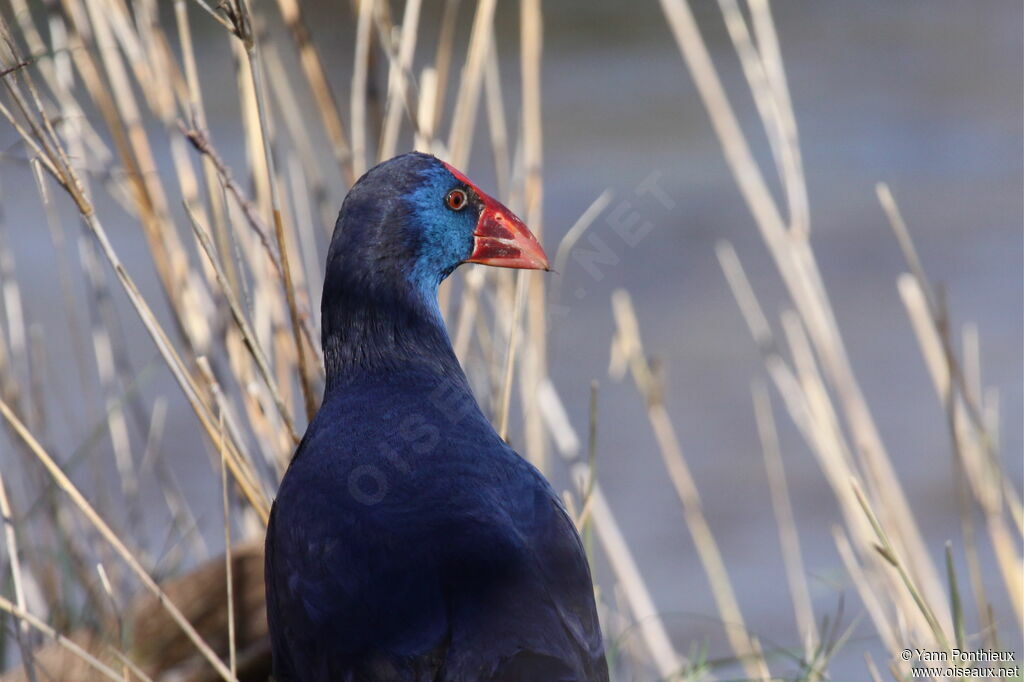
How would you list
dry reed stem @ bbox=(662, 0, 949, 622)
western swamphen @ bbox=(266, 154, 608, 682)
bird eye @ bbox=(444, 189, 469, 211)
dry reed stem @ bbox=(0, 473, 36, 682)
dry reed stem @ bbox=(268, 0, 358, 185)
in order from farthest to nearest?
dry reed stem @ bbox=(662, 0, 949, 622), dry reed stem @ bbox=(268, 0, 358, 185), bird eye @ bbox=(444, 189, 469, 211), dry reed stem @ bbox=(0, 473, 36, 682), western swamphen @ bbox=(266, 154, 608, 682)

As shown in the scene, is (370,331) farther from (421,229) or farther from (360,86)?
(360,86)

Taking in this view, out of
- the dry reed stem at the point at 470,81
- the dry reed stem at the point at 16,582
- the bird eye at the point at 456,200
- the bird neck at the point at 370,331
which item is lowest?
the dry reed stem at the point at 16,582

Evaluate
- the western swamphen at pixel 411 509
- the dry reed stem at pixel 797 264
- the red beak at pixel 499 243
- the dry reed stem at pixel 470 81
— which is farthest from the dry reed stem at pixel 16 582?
the dry reed stem at pixel 797 264

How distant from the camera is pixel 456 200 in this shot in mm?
1952

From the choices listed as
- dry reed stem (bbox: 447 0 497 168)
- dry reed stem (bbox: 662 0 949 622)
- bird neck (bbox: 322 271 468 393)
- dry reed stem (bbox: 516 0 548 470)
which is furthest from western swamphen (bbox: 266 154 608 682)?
dry reed stem (bbox: 662 0 949 622)

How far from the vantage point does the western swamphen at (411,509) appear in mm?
1540

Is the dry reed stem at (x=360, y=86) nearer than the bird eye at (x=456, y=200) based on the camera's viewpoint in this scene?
No

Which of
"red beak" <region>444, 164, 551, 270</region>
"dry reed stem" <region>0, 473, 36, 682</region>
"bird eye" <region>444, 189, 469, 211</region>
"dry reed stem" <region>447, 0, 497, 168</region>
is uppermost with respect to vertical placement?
"dry reed stem" <region>447, 0, 497, 168</region>

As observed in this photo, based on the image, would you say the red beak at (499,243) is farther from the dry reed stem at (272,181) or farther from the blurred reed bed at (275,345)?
the dry reed stem at (272,181)

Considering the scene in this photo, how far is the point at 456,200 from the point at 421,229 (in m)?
0.08

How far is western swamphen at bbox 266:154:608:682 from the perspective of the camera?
154 cm

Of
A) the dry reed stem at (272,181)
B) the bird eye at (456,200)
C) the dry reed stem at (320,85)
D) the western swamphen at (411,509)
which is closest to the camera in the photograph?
the western swamphen at (411,509)

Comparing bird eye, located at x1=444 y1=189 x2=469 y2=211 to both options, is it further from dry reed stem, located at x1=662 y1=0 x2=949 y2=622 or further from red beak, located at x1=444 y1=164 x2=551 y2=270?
dry reed stem, located at x1=662 y1=0 x2=949 y2=622

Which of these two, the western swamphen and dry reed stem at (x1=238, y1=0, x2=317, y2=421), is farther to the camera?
dry reed stem at (x1=238, y1=0, x2=317, y2=421)
